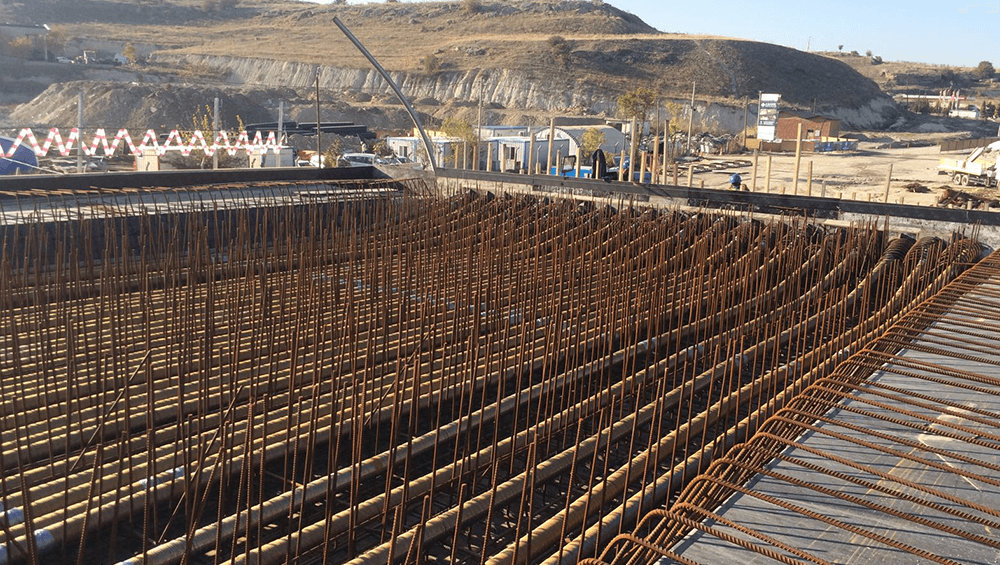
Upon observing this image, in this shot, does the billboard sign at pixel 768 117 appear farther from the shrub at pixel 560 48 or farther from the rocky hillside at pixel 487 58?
the shrub at pixel 560 48

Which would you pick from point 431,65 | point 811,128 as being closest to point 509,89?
point 431,65

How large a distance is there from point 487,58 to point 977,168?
41.7 meters

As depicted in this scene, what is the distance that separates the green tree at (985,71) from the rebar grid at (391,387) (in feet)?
305

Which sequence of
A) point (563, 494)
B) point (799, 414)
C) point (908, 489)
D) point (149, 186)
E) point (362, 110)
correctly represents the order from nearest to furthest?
1. point (908, 489)
2. point (799, 414)
3. point (563, 494)
4. point (149, 186)
5. point (362, 110)

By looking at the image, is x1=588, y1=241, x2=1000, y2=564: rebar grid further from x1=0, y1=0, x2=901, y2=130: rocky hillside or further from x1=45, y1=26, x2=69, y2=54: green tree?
Answer: x1=45, y1=26, x2=69, y2=54: green tree

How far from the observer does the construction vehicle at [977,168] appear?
24312 mm

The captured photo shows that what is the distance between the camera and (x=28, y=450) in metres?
4.63

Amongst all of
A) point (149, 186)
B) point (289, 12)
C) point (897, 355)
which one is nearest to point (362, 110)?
point (149, 186)

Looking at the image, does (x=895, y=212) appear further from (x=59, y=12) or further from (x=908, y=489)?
(x=59, y=12)

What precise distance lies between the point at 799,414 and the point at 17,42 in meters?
62.1

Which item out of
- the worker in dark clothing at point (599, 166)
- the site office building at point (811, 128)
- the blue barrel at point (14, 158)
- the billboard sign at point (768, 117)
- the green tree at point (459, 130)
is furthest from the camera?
the site office building at point (811, 128)

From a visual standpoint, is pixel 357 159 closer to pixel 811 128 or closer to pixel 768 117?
pixel 768 117

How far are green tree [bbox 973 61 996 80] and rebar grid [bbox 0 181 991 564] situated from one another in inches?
3661

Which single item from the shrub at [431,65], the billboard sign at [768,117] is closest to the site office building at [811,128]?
the billboard sign at [768,117]
